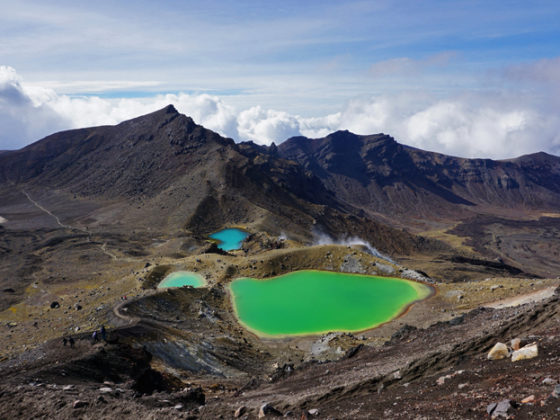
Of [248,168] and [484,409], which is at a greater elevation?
[248,168]

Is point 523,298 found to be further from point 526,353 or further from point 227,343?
point 227,343

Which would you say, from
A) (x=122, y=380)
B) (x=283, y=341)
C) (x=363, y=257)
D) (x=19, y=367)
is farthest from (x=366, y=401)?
(x=363, y=257)

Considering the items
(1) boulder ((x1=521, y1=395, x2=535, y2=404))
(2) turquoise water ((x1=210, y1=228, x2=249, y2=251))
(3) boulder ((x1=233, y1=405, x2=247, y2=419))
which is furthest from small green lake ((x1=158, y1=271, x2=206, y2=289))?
(1) boulder ((x1=521, y1=395, x2=535, y2=404))

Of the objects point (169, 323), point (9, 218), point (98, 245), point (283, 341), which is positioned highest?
point (9, 218)

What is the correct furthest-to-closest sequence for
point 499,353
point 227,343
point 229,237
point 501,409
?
A: point 229,237 → point 227,343 → point 499,353 → point 501,409

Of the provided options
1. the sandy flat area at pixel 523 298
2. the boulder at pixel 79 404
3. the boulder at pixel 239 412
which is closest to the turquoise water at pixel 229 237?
the sandy flat area at pixel 523 298

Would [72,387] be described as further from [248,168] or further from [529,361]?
[248,168]

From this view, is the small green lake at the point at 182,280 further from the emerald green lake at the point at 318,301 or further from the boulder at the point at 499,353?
the boulder at the point at 499,353

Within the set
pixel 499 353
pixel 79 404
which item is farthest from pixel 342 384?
pixel 79 404
